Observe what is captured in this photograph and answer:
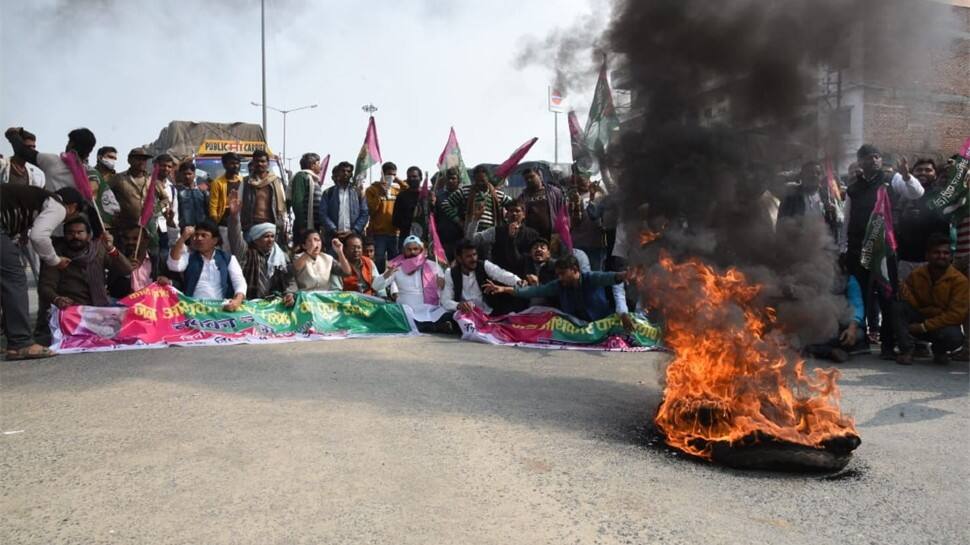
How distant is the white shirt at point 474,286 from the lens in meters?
8.15

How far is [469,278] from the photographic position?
833 cm

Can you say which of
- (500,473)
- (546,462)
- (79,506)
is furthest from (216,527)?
(546,462)

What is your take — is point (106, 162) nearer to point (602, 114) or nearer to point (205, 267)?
point (205, 267)

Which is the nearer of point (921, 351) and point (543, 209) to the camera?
point (921, 351)

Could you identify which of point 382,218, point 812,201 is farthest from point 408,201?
point 812,201

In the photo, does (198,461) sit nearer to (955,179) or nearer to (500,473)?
(500,473)

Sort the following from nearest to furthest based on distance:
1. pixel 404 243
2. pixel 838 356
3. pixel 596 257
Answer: pixel 838 356 → pixel 404 243 → pixel 596 257

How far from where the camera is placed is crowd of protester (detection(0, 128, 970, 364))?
663 cm

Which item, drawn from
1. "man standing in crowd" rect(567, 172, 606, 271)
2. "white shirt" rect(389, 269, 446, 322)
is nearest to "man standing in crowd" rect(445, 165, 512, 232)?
"man standing in crowd" rect(567, 172, 606, 271)

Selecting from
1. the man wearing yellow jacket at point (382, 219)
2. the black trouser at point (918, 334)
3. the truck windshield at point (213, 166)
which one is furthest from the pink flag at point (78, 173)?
the black trouser at point (918, 334)

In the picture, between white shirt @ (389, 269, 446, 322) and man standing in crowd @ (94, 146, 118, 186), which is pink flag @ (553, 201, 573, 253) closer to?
white shirt @ (389, 269, 446, 322)

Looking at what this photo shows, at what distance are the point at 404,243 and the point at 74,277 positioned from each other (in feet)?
11.8

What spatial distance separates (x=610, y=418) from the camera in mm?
4586

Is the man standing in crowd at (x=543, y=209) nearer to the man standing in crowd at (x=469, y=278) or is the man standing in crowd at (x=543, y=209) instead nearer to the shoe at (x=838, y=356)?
the man standing in crowd at (x=469, y=278)
